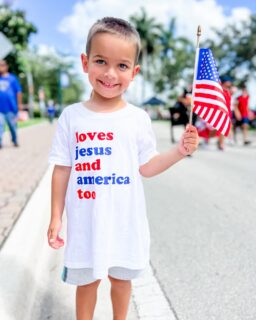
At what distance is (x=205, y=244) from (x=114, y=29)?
2427mm

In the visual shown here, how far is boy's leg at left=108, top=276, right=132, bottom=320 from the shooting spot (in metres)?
2.16

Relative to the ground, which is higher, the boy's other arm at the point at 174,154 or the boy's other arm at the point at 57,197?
the boy's other arm at the point at 174,154

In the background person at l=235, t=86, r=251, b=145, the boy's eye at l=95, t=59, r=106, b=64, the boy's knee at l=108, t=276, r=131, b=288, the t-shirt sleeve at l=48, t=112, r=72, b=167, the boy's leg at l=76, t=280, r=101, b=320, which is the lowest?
the background person at l=235, t=86, r=251, b=145

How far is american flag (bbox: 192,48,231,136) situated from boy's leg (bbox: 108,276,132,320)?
90 centimetres

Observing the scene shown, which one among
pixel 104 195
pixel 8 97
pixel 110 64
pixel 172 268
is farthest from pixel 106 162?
pixel 8 97

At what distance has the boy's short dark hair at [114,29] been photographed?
6.22ft

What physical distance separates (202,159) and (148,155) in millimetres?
8479

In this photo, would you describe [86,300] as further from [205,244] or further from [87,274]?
[205,244]

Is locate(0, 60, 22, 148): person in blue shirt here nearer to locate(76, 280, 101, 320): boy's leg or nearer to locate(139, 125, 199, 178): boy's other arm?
locate(76, 280, 101, 320): boy's leg

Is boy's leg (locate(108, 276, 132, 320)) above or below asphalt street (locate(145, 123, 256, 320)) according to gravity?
above

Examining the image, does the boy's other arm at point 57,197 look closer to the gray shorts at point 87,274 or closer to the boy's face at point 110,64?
the gray shorts at point 87,274

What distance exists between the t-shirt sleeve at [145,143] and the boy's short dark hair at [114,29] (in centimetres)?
34

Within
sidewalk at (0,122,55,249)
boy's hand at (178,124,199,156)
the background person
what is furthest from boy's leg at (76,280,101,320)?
the background person

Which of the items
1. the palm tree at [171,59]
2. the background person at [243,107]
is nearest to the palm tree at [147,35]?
the palm tree at [171,59]
